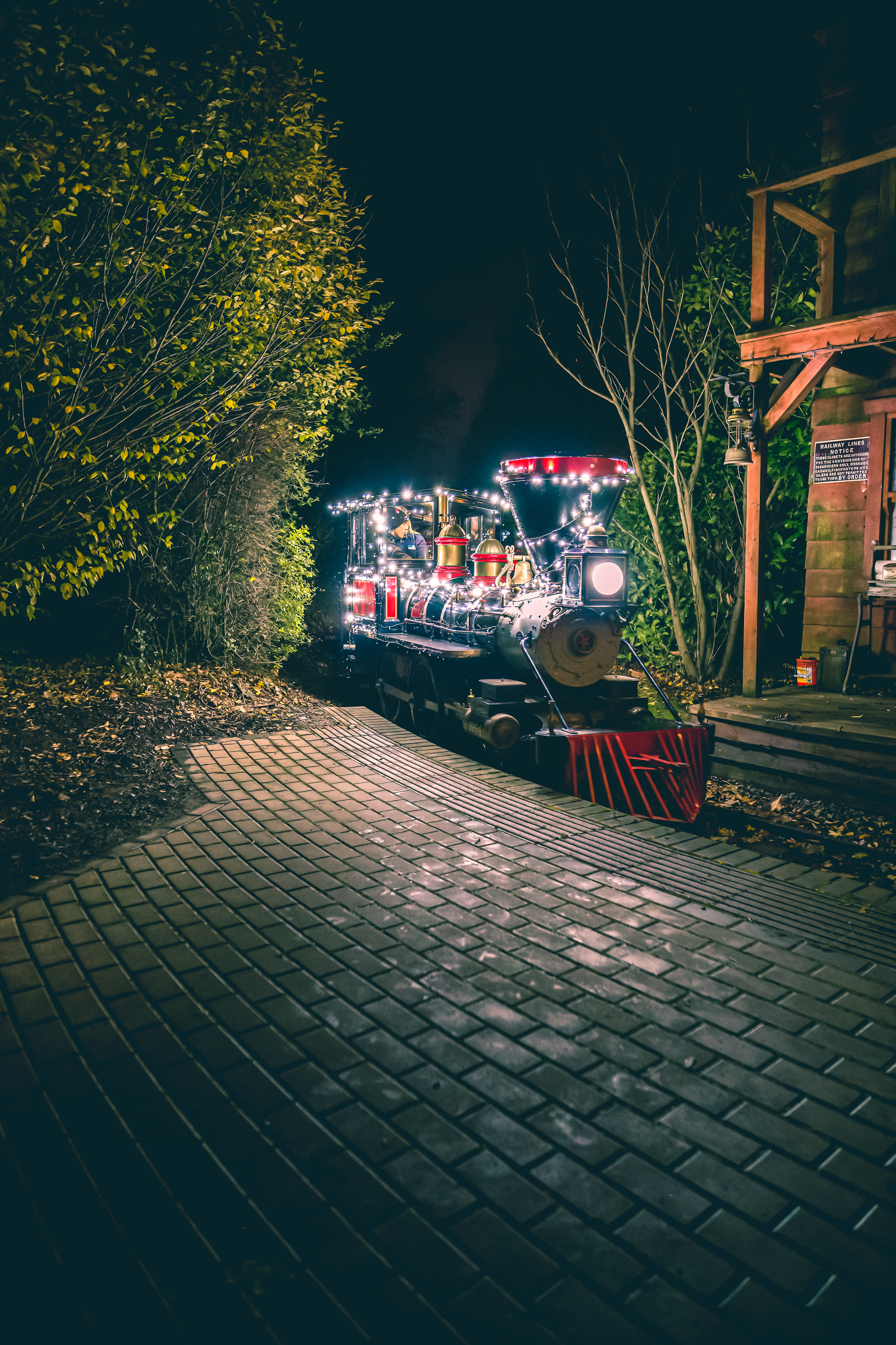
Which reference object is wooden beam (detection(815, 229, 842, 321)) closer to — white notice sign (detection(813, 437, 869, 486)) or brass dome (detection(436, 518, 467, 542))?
white notice sign (detection(813, 437, 869, 486))

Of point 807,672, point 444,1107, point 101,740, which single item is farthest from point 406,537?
point 444,1107

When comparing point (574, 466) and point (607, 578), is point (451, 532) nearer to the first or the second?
point (574, 466)

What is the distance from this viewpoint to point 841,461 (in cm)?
921

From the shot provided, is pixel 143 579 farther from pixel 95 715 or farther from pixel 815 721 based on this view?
pixel 815 721

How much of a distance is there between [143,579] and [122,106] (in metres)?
5.58

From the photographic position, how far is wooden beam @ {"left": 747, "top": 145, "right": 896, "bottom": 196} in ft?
24.9

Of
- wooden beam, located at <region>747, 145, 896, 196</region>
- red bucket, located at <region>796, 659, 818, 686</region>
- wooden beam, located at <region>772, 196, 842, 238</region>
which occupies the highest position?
wooden beam, located at <region>747, 145, 896, 196</region>

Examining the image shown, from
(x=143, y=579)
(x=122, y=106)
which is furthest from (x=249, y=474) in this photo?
(x=122, y=106)

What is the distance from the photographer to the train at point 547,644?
6.48 meters

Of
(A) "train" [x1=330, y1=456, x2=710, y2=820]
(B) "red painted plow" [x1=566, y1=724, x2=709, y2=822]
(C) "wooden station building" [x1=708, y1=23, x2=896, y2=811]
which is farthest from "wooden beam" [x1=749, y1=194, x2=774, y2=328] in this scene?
(B) "red painted plow" [x1=566, y1=724, x2=709, y2=822]

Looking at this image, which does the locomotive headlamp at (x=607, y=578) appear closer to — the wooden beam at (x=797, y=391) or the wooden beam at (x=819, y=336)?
the wooden beam at (x=797, y=391)

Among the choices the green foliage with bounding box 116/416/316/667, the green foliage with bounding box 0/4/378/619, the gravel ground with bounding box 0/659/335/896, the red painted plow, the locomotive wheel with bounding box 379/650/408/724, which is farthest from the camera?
the green foliage with bounding box 116/416/316/667

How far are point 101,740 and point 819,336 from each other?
8.52 metres

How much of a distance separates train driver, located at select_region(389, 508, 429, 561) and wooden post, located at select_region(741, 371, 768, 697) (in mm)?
4270
